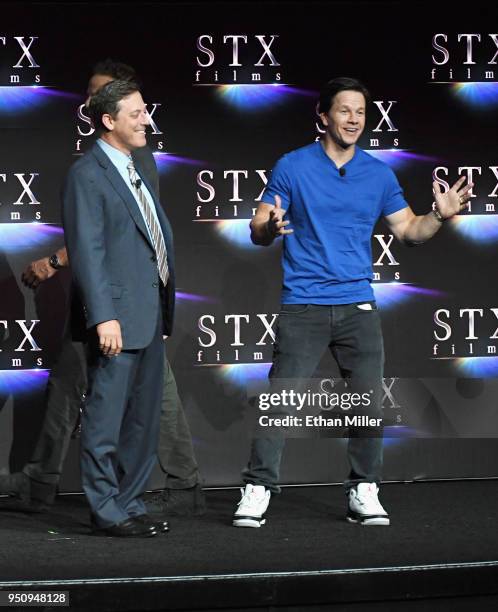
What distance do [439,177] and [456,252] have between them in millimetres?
350

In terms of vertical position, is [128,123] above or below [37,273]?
above

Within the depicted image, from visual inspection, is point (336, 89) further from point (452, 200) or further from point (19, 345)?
point (19, 345)

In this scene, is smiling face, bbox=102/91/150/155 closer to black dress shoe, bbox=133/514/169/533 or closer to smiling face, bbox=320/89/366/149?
smiling face, bbox=320/89/366/149

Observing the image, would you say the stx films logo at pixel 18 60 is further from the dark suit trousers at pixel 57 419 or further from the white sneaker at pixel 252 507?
the white sneaker at pixel 252 507

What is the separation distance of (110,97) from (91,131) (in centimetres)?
115

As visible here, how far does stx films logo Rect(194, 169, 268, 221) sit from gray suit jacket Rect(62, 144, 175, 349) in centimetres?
120

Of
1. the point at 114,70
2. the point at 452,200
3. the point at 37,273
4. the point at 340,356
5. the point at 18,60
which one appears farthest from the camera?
the point at 18,60

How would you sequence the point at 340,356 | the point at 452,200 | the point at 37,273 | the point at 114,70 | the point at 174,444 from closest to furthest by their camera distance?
1. the point at 452,200
2. the point at 340,356
3. the point at 114,70
4. the point at 174,444
5. the point at 37,273

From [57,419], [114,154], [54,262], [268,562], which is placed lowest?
[268,562]

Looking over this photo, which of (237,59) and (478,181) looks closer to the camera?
(237,59)

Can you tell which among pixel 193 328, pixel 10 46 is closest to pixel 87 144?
pixel 10 46

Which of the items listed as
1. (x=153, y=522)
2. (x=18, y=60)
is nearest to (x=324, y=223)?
(x=153, y=522)

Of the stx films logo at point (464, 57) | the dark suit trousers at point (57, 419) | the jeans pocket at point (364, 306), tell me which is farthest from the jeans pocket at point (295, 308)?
the stx films logo at point (464, 57)

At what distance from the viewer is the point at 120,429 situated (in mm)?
4797
